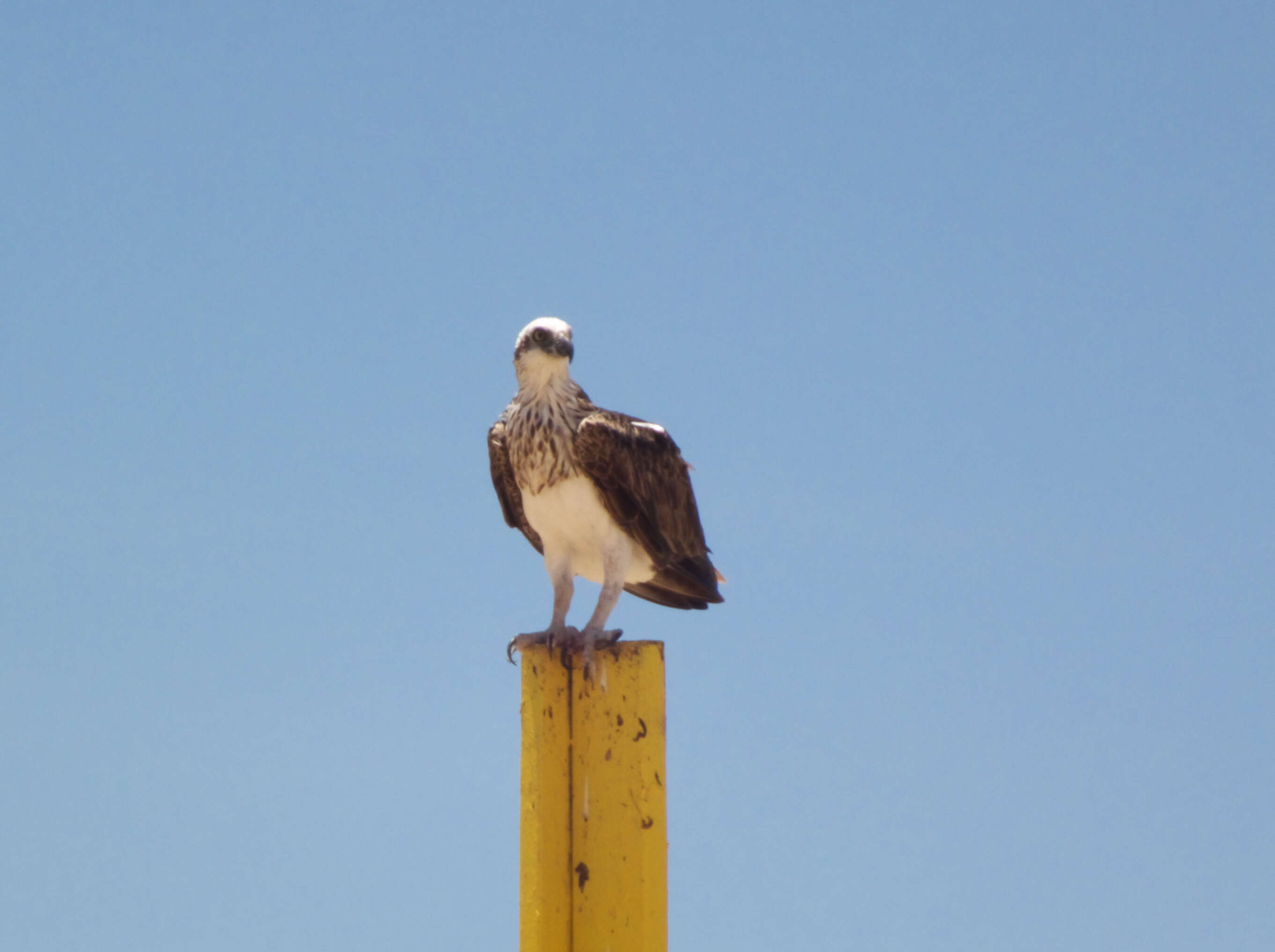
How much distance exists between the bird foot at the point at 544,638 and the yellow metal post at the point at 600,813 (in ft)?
1.76

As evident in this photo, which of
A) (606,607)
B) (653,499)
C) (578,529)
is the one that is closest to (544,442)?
(578,529)

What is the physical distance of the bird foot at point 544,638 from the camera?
5.88m

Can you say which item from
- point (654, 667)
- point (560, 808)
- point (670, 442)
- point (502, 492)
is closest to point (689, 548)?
point (670, 442)

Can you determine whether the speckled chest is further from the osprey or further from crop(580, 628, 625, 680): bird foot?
crop(580, 628, 625, 680): bird foot

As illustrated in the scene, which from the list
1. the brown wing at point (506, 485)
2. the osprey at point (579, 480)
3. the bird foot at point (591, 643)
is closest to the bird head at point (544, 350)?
the osprey at point (579, 480)

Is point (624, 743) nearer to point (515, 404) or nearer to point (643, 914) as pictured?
point (643, 914)

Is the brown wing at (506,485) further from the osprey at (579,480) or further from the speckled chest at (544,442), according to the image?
the speckled chest at (544,442)

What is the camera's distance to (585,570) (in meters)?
6.40

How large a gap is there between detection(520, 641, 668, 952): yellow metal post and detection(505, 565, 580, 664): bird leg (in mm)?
424

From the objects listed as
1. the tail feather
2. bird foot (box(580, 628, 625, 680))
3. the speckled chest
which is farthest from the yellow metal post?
the tail feather

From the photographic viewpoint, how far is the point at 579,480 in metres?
6.11

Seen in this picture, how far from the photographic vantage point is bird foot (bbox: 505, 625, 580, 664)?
19.3 feet

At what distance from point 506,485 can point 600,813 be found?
1941 mm

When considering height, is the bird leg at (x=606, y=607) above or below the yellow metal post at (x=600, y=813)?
above
